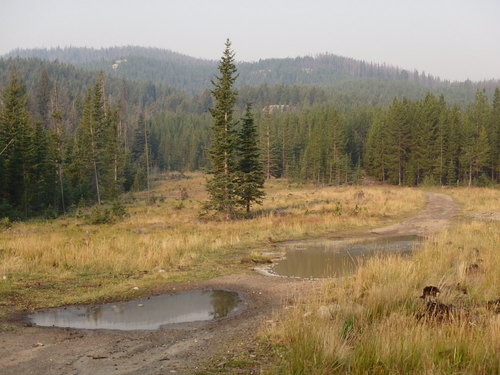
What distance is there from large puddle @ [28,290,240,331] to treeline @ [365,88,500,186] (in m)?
61.3

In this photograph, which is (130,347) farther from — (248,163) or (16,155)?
(16,155)

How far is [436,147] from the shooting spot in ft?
227

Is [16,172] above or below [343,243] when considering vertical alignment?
above

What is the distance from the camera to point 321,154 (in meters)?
80.4

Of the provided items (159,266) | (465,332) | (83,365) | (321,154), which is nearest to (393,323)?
(465,332)

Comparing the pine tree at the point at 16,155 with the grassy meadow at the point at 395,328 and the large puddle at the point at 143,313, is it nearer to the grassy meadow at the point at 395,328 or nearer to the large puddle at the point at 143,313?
the large puddle at the point at 143,313

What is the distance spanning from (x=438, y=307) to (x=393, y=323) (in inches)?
58.6

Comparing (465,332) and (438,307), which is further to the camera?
(438,307)

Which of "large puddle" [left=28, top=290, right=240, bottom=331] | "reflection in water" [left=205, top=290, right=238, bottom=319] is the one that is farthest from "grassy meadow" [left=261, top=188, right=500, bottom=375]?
"large puddle" [left=28, top=290, right=240, bottom=331]

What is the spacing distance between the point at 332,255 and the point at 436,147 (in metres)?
60.2

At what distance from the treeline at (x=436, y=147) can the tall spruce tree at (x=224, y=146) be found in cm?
4592

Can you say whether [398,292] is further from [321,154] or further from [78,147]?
[321,154]

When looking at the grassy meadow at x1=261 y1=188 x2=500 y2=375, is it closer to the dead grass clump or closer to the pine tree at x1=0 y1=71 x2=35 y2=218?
the dead grass clump

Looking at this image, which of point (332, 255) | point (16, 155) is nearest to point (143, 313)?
point (332, 255)
